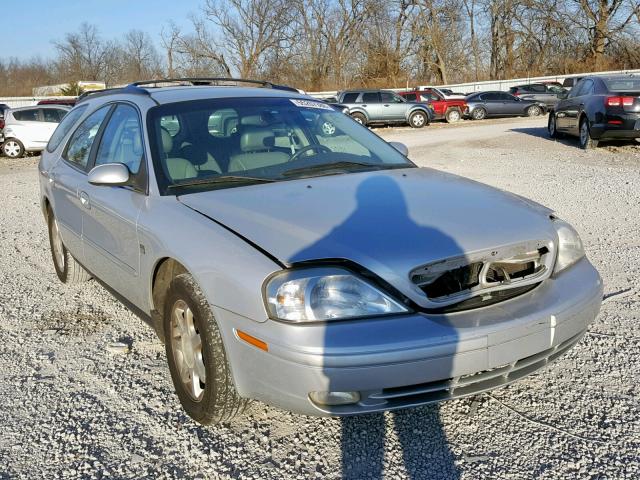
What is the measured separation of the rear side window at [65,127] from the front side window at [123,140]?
935mm

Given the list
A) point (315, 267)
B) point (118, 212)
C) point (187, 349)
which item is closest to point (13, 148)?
point (118, 212)

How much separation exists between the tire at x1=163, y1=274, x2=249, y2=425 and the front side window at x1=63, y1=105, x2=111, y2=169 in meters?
1.93

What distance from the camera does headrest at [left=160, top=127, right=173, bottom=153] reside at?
12.2 ft

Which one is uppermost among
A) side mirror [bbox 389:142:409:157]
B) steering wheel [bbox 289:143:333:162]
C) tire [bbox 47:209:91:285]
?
steering wheel [bbox 289:143:333:162]

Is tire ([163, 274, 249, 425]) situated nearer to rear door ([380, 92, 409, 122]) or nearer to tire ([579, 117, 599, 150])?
tire ([579, 117, 599, 150])

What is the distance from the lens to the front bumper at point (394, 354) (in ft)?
8.18

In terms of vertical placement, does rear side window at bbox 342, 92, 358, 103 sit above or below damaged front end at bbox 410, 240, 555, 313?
above

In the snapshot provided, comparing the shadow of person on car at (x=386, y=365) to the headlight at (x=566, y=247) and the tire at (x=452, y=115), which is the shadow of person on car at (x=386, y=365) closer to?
the headlight at (x=566, y=247)

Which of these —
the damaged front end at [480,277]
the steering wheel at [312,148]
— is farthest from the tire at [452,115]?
the damaged front end at [480,277]

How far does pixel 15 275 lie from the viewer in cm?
580

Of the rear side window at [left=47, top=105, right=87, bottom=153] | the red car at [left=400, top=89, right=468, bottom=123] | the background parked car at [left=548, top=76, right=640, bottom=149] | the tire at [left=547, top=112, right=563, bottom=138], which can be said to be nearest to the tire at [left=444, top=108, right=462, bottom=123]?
the red car at [left=400, top=89, right=468, bottom=123]

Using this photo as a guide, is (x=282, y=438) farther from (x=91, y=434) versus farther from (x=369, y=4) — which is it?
(x=369, y=4)

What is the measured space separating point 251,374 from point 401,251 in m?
0.81

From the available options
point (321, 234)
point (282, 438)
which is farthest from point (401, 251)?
point (282, 438)
